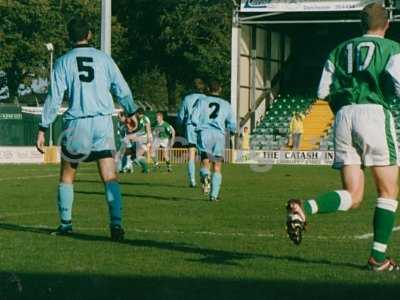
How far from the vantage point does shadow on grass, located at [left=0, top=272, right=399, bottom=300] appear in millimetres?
6684

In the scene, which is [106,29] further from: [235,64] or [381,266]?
[235,64]

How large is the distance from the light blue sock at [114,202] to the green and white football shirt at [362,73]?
9.51 feet

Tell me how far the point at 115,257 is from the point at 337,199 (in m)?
1.92

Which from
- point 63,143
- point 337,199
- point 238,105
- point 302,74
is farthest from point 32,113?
point 337,199

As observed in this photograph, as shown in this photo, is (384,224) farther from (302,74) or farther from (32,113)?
(302,74)

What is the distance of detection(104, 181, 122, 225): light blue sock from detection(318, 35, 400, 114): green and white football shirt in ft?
9.51

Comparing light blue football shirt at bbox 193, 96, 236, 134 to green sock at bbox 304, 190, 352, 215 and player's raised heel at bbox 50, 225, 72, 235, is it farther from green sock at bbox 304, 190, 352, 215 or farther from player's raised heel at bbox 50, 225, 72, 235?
green sock at bbox 304, 190, 352, 215

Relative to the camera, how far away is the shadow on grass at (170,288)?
263 inches

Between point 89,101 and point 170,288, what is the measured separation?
3.65 metres

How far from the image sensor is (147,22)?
7212 cm

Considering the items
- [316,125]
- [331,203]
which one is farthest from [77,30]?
[316,125]

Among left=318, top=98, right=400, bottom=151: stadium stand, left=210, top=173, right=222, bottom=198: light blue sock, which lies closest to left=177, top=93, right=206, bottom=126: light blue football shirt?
left=210, top=173, right=222, bottom=198: light blue sock

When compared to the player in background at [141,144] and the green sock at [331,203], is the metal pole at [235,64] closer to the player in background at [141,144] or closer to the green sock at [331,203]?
the player in background at [141,144]

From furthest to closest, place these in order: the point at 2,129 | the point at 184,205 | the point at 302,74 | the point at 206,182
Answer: the point at 302,74
the point at 2,129
the point at 206,182
the point at 184,205
